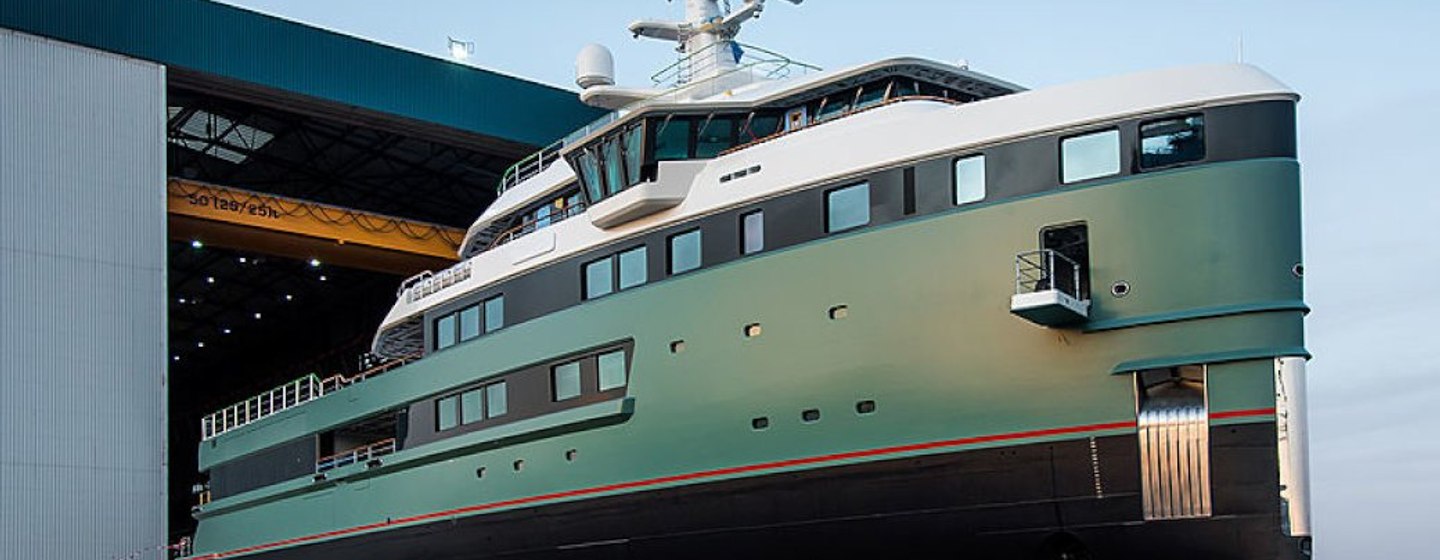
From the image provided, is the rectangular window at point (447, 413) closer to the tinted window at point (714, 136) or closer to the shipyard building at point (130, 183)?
the tinted window at point (714, 136)

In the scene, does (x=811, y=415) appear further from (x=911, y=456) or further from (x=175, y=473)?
(x=175, y=473)

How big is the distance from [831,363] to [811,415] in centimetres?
66

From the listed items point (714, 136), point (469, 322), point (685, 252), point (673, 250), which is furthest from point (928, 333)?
point (469, 322)

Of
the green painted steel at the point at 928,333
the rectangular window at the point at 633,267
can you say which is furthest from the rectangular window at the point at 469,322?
the rectangular window at the point at 633,267

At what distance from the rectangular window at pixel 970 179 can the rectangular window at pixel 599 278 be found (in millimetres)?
5590

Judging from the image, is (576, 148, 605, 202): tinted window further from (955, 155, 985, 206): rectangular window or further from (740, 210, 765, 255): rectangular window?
(955, 155, 985, 206): rectangular window

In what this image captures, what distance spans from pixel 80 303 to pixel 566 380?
15327 mm

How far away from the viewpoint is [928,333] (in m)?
17.9

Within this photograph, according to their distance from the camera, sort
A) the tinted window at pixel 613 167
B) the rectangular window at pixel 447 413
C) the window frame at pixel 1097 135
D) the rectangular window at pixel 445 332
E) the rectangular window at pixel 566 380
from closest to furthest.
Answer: the window frame at pixel 1097 135
the tinted window at pixel 613 167
the rectangular window at pixel 566 380
the rectangular window at pixel 447 413
the rectangular window at pixel 445 332

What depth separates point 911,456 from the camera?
17.8 metres

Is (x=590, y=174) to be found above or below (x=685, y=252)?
above

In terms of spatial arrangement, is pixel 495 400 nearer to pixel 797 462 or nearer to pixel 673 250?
pixel 673 250

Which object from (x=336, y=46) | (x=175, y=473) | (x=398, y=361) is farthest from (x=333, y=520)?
(x=175, y=473)

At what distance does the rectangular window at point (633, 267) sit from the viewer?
841 inches
